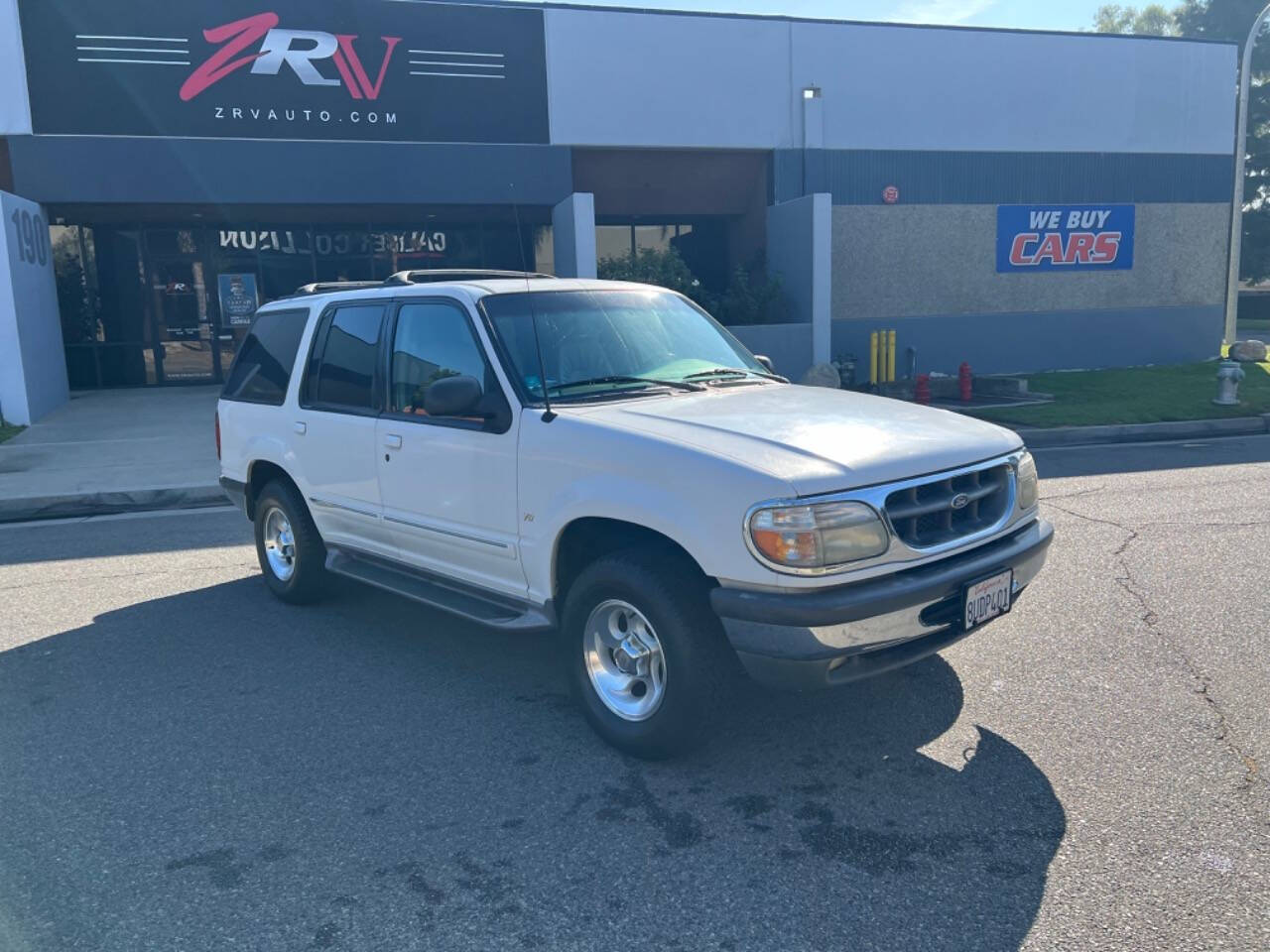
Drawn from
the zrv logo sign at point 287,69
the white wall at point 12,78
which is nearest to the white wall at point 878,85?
the zrv logo sign at point 287,69

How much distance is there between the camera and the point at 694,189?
20.1 metres

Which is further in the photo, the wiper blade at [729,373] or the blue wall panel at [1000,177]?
the blue wall panel at [1000,177]

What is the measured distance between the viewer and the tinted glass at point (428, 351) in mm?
4887

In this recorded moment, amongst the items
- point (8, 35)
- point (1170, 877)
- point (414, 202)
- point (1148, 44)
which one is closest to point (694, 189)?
point (414, 202)

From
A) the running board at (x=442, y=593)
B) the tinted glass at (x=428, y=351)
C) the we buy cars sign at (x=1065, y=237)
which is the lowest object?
the running board at (x=442, y=593)

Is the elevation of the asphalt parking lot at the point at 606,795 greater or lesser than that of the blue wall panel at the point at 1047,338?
lesser

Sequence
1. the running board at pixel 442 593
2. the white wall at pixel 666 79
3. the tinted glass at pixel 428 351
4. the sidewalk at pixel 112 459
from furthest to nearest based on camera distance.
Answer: the white wall at pixel 666 79 → the sidewalk at pixel 112 459 → the tinted glass at pixel 428 351 → the running board at pixel 442 593

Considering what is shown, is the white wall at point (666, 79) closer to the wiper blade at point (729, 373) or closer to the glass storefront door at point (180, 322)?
the glass storefront door at point (180, 322)

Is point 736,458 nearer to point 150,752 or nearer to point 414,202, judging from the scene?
point 150,752

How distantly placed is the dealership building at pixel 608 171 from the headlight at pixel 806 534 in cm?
1366

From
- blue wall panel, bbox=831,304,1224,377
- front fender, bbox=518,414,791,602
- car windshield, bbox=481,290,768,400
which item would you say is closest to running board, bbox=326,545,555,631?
front fender, bbox=518,414,791,602

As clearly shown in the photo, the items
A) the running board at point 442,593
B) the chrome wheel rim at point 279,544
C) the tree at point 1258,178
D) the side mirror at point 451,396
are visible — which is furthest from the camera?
the tree at point 1258,178

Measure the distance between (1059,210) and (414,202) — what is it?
1284 centimetres

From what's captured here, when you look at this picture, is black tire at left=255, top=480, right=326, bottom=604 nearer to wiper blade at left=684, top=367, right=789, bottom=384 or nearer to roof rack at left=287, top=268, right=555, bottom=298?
roof rack at left=287, top=268, right=555, bottom=298
